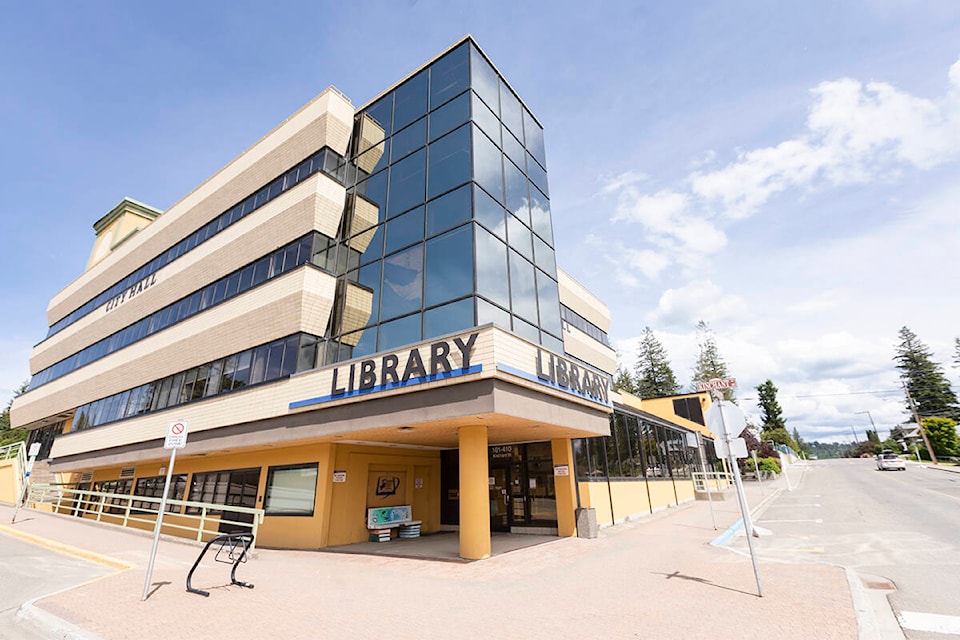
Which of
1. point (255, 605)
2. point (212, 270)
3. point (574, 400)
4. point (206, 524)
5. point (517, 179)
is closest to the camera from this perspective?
point (255, 605)

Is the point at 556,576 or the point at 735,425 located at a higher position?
the point at 735,425

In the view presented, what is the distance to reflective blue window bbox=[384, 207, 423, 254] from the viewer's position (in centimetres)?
1386

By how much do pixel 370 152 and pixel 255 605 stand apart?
14.9m

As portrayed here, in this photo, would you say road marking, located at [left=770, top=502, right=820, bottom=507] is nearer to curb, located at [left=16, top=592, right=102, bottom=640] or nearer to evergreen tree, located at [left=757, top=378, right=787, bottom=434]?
curb, located at [left=16, top=592, right=102, bottom=640]

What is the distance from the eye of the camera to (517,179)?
15.9 metres

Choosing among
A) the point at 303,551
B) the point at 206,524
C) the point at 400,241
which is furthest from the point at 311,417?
the point at 206,524

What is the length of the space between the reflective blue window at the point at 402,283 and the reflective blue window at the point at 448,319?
2.22ft

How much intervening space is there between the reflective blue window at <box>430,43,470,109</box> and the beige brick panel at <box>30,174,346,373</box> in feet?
17.0

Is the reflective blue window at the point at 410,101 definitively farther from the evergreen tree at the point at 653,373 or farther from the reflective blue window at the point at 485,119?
the evergreen tree at the point at 653,373

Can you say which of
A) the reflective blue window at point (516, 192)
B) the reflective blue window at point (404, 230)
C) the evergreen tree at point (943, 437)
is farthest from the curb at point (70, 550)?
the evergreen tree at point (943, 437)

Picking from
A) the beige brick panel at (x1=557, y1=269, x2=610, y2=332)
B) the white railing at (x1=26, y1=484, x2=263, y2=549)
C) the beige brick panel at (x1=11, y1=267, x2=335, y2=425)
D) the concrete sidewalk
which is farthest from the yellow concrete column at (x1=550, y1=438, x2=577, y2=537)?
the beige brick panel at (x1=557, y1=269, x2=610, y2=332)

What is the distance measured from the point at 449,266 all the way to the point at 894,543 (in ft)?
45.4

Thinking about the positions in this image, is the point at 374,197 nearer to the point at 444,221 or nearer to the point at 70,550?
the point at 444,221

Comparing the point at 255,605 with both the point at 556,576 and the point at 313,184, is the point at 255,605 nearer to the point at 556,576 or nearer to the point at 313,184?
the point at 556,576
